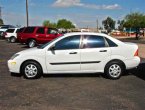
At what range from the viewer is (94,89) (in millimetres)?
8859

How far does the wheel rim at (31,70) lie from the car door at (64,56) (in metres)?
0.44

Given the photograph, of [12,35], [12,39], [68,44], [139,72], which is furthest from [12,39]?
[68,44]

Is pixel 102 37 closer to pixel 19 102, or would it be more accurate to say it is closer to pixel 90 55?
pixel 90 55

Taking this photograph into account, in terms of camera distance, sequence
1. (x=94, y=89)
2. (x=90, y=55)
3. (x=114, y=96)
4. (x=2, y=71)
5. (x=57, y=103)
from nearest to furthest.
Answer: (x=57, y=103), (x=114, y=96), (x=94, y=89), (x=90, y=55), (x=2, y=71)

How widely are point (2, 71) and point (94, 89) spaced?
4.66 meters

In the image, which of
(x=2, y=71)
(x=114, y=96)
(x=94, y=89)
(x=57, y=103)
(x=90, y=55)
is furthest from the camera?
(x=2, y=71)

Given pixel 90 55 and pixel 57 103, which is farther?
pixel 90 55

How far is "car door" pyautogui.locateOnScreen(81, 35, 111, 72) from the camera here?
10.3 metres

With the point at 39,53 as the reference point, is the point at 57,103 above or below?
below

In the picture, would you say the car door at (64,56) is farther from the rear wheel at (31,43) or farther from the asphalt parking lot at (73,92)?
the rear wheel at (31,43)

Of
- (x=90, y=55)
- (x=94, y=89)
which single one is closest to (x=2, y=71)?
(x=90, y=55)

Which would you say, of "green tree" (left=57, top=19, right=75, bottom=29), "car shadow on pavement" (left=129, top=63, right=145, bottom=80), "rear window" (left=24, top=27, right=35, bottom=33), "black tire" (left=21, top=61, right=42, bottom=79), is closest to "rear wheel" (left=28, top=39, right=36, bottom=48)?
"rear window" (left=24, top=27, right=35, bottom=33)

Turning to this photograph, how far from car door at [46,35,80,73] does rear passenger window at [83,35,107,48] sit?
0.25 m

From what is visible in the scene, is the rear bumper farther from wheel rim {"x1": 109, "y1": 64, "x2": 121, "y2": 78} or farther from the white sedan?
wheel rim {"x1": 109, "y1": 64, "x2": 121, "y2": 78}
